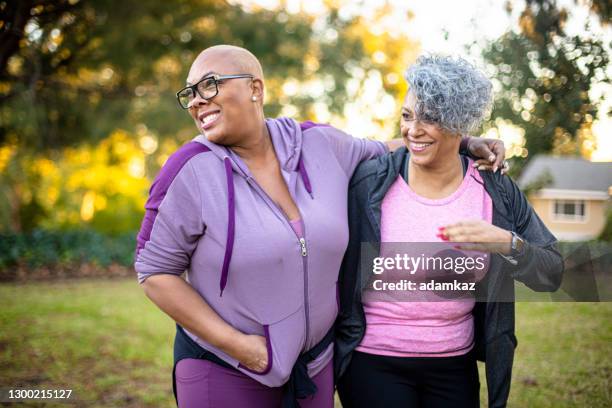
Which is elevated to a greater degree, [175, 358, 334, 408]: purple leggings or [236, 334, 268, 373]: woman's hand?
[236, 334, 268, 373]: woman's hand

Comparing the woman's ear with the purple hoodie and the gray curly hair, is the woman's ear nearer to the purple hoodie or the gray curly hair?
the purple hoodie

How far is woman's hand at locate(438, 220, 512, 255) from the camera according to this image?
1982 millimetres

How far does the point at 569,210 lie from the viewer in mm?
3078

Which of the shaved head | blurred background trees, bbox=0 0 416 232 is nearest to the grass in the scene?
the shaved head

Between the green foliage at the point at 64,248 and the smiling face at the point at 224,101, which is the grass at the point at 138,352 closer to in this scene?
the green foliage at the point at 64,248

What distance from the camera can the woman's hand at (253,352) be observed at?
6.78 ft

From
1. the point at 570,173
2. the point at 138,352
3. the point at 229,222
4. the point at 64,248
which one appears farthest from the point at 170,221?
the point at 64,248

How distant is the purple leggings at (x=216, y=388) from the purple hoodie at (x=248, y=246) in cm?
7

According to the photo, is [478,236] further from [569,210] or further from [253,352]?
[569,210]

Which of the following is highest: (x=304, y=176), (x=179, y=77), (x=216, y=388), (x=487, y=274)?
(x=179, y=77)

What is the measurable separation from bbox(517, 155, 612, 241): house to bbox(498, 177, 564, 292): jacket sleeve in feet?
1.76

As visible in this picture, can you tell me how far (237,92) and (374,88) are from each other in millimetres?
10574

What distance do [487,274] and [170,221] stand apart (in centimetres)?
132

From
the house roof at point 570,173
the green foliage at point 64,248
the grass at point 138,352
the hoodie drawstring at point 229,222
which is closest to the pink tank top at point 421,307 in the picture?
the hoodie drawstring at point 229,222
